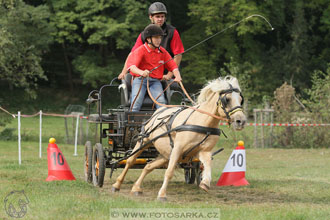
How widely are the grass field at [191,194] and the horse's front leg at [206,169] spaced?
25 cm

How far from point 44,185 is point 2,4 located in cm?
1499

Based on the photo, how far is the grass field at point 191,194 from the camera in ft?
22.4

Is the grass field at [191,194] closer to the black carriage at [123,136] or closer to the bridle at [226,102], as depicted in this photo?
the black carriage at [123,136]

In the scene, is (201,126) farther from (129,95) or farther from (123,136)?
(129,95)

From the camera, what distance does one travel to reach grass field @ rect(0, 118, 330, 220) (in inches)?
269

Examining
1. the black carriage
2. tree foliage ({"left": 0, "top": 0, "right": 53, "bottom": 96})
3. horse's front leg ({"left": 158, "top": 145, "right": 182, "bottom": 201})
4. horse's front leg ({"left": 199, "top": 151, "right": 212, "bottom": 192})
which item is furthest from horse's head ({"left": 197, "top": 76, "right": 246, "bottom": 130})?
tree foliage ({"left": 0, "top": 0, "right": 53, "bottom": 96})

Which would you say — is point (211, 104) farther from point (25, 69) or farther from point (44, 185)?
point (25, 69)

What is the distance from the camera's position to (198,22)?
38.4m

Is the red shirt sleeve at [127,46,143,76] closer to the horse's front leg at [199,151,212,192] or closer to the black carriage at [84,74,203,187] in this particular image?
the black carriage at [84,74,203,187]

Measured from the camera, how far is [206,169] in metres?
7.57

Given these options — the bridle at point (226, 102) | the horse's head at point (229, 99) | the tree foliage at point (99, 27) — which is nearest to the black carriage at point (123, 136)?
the horse's head at point (229, 99)

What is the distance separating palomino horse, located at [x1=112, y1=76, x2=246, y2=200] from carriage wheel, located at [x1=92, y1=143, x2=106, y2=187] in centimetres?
115

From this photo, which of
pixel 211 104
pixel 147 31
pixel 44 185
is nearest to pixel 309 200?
pixel 211 104

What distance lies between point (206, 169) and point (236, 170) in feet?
9.51
